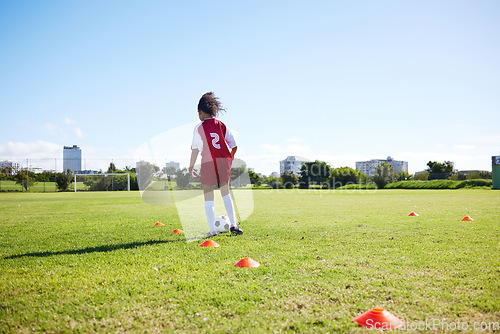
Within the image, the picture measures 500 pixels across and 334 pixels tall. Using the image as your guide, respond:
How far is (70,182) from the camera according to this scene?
37781 mm

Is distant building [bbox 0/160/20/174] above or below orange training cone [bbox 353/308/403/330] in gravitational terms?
above

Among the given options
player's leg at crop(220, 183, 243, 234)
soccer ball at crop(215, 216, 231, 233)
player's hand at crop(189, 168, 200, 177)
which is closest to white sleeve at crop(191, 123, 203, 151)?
player's hand at crop(189, 168, 200, 177)

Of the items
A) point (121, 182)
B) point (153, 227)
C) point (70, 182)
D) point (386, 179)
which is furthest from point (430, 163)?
point (153, 227)

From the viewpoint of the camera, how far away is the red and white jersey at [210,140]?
18.1 ft

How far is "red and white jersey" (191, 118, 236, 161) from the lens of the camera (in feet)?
18.1

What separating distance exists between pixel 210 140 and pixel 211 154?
0.24 metres

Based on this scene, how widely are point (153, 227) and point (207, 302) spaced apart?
4.75 m

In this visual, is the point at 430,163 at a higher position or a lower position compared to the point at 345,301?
higher

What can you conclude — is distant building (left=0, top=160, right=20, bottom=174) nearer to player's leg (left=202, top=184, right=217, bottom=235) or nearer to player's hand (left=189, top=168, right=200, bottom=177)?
player's hand (left=189, top=168, right=200, bottom=177)

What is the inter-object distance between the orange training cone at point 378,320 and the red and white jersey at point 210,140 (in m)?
3.75

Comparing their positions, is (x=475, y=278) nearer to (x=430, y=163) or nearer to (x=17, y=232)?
(x=17, y=232)

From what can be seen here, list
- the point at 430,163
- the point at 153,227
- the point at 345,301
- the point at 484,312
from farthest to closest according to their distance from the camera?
the point at 430,163 → the point at 153,227 → the point at 345,301 → the point at 484,312

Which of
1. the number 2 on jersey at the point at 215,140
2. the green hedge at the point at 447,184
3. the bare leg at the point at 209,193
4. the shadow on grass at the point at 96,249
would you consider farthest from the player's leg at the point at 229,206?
the green hedge at the point at 447,184

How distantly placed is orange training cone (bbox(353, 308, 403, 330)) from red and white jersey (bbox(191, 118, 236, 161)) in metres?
3.75
